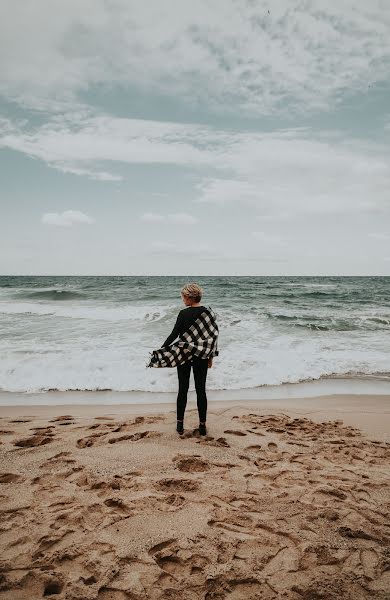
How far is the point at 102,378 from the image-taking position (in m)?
7.29

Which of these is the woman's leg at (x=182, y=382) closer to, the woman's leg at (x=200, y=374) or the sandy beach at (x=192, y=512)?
the woman's leg at (x=200, y=374)

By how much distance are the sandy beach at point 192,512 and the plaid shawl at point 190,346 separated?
101 cm

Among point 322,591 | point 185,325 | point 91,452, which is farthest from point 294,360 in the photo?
point 322,591

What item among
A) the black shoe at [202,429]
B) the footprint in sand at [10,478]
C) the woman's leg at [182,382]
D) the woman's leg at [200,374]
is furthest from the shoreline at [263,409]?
the footprint in sand at [10,478]

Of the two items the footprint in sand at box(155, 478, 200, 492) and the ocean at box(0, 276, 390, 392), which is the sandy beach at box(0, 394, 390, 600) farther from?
the ocean at box(0, 276, 390, 392)

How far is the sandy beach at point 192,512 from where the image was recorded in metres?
2.21

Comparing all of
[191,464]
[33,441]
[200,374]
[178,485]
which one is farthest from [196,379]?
[33,441]

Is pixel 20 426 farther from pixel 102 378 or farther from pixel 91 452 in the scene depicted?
pixel 102 378

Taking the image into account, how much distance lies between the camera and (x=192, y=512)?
2859 millimetres

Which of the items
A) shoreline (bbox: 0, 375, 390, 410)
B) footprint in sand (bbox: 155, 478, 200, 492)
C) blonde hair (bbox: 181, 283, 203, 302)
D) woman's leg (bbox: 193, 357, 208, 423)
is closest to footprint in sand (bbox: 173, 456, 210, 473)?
footprint in sand (bbox: 155, 478, 200, 492)

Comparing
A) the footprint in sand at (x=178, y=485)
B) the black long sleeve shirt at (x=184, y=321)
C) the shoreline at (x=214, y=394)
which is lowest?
the shoreline at (x=214, y=394)

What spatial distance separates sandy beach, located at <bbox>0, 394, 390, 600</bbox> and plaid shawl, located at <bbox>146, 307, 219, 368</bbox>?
3.30ft

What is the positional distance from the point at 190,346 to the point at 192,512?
1.78 m

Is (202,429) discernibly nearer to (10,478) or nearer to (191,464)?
(191,464)
